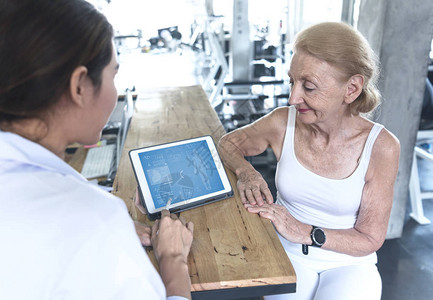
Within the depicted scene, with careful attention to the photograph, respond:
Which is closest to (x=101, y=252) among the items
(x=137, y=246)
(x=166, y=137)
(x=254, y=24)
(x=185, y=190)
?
(x=137, y=246)

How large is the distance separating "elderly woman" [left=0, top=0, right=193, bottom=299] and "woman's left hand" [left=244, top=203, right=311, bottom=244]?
512 mm

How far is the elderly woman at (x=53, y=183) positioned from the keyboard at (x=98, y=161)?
4.14ft

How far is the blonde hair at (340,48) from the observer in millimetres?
1215

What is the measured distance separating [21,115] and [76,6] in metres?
0.20

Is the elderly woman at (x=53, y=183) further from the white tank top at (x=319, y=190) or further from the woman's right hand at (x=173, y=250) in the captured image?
the white tank top at (x=319, y=190)

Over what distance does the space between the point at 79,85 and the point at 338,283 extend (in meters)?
1.00

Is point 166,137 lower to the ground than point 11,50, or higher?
lower

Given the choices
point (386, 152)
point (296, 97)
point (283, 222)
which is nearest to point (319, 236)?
point (283, 222)

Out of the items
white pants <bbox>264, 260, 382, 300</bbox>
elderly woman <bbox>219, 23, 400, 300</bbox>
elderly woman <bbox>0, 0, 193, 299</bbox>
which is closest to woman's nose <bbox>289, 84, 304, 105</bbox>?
elderly woman <bbox>219, 23, 400, 300</bbox>

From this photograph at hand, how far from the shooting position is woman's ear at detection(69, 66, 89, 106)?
62 centimetres

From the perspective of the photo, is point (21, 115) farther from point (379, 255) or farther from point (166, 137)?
point (379, 255)

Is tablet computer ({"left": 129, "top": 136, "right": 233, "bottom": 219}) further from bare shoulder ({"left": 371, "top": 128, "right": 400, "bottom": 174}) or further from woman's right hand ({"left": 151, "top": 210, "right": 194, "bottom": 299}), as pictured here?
bare shoulder ({"left": 371, "top": 128, "right": 400, "bottom": 174})

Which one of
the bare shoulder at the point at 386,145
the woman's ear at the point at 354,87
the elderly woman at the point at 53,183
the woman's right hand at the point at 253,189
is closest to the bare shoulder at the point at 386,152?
the bare shoulder at the point at 386,145

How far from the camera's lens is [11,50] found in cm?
57
